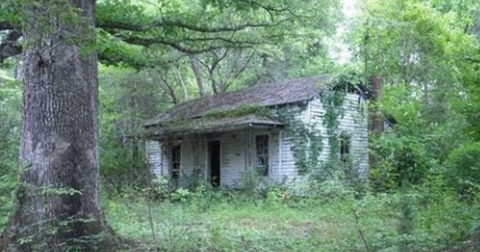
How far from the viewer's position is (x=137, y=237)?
760 centimetres

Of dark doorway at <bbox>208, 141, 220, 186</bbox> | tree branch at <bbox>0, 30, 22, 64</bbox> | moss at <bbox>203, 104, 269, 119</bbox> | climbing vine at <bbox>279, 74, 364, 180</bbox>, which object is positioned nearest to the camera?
tree branch at <bbox>0, 30, 22, 64</bbox>

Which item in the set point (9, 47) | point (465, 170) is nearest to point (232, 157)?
point (9, 47)

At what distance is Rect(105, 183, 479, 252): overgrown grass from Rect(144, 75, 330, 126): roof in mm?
5962

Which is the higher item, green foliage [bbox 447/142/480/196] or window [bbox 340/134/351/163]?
window [bbox 340/134/351/163]

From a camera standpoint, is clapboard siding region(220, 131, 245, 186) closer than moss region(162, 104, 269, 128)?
No

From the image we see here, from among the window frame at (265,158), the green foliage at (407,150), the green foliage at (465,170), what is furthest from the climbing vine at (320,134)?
the green foliage at (465,170)

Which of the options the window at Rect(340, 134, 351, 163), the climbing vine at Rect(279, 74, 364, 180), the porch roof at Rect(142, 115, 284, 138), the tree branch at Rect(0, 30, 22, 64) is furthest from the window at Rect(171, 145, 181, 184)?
the tree branch at Rect(0, 30, 22, 64)

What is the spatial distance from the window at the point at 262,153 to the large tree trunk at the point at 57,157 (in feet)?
42.5

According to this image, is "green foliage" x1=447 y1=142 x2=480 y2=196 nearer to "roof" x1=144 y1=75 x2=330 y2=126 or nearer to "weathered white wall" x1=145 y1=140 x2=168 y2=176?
"roof" x1=144 y1=75 x2=330 y2=126

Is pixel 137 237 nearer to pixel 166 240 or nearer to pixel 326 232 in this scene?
pixel 166 240

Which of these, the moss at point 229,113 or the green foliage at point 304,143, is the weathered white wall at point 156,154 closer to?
the moss at point 229,113

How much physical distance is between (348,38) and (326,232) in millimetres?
18371

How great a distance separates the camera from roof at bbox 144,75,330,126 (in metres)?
18.5

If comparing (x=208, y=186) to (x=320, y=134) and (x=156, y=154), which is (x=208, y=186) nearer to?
(x=320, y=134)
